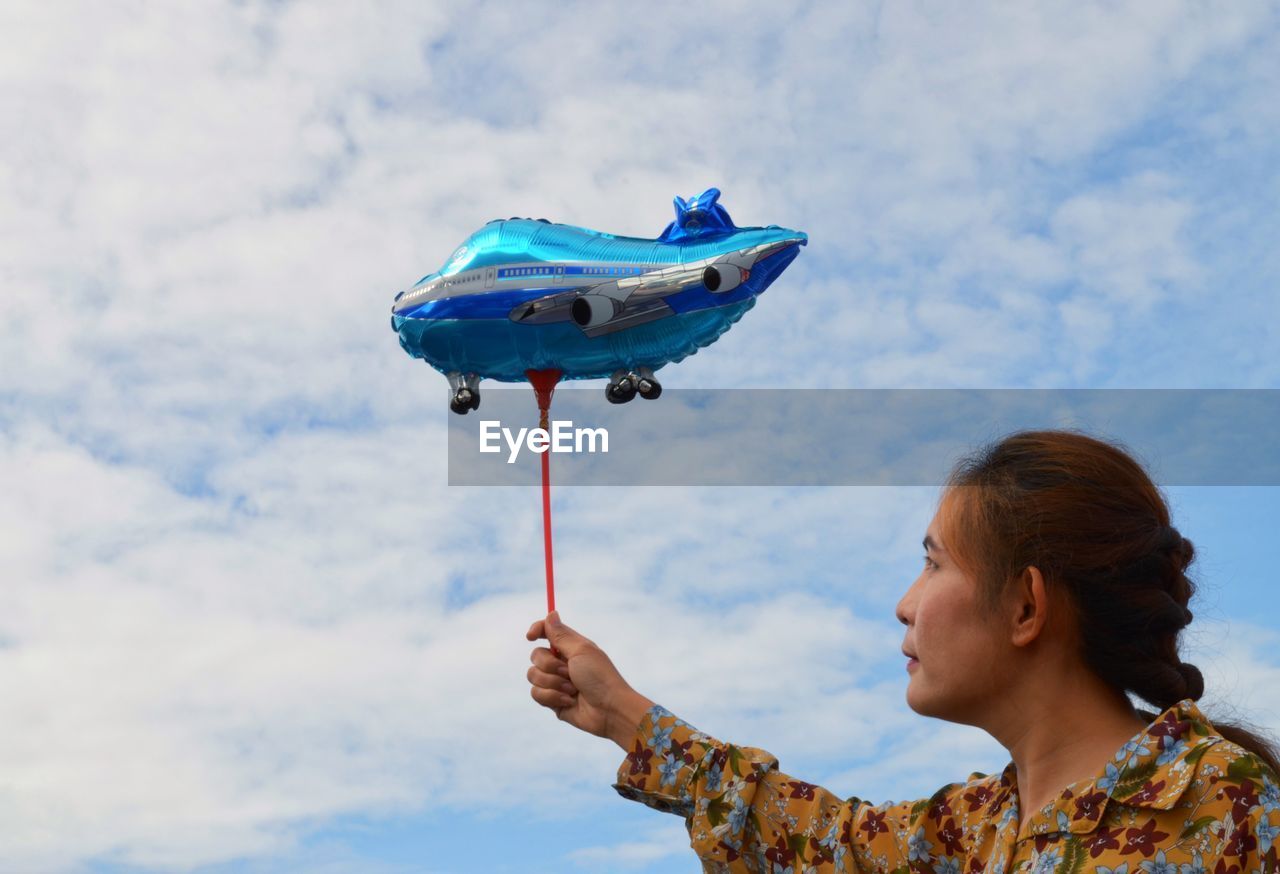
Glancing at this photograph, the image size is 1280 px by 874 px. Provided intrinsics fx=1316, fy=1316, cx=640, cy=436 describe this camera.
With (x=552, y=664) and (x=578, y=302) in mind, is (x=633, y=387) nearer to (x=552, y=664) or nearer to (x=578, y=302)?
(x=578, y=302)

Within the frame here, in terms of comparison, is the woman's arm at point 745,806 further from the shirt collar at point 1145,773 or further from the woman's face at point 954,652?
the shirt collar at point 1145,773

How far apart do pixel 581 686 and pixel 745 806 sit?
2.02 ft

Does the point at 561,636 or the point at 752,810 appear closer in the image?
the point at 752,810

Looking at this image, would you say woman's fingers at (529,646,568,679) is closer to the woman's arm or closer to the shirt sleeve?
the woman's arm

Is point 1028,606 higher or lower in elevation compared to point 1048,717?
higher

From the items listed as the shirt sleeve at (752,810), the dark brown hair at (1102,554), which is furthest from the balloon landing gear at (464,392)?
the dark brown hair at (1102,554)

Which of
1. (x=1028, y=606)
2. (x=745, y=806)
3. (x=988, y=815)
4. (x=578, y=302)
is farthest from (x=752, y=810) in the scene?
(x=578, y=302)

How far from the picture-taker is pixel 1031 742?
312 cm

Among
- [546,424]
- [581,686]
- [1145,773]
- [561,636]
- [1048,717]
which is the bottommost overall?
[1145,773]

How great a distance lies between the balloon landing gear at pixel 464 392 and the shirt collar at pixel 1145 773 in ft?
8.78

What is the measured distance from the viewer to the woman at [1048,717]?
2.73 meters

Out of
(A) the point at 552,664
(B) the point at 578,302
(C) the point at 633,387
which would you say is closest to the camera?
(A) the point at 552,664

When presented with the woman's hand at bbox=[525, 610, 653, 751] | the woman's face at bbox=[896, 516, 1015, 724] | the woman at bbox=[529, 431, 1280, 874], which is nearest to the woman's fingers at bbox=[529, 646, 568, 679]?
the woman's hand at bbox=[525, 610, 653, 751]

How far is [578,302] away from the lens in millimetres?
4730
